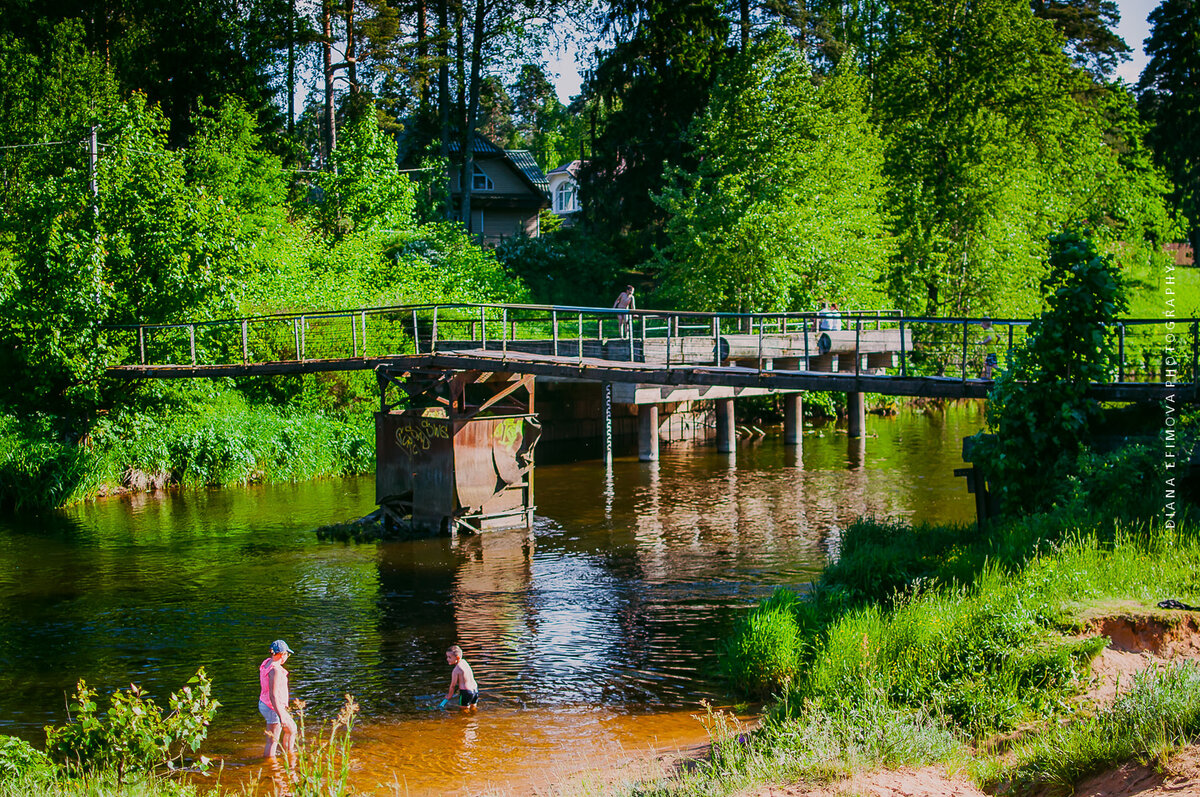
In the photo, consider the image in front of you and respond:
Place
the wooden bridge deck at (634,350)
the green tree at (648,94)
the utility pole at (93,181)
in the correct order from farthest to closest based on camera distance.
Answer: the green tree at (648,94) < the utility pole at (93,181) < the wooden bridge deck at (634,350)

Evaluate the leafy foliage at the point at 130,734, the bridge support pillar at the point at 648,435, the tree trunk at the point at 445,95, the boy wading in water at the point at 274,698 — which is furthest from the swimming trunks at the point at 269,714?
the tree trunk at the point at 445,95

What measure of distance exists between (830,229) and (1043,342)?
2352cm

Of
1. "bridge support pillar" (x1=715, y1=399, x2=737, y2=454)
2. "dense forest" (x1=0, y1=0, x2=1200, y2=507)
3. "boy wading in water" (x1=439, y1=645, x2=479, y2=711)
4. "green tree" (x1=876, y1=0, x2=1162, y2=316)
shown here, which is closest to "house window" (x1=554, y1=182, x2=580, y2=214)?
"dense forest" (x1=0, y1=0, x2=1200, y2=507)

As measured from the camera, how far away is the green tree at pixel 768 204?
Answer: 37500mm

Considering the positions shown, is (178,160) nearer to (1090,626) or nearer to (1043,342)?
(1043,342)

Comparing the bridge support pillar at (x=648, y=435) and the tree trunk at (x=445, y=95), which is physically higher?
the tree trunk at (x=445, y=95)

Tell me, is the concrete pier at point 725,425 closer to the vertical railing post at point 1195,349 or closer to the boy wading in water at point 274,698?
the vertical railing post at point 1195,349

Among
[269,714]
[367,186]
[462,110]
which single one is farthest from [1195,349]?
[462,110]

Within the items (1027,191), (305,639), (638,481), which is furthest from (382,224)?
(305,639)

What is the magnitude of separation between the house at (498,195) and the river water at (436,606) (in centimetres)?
3487

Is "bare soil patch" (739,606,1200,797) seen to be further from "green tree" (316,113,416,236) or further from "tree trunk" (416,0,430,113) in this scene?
"tree trunk" (416,0,430,113)

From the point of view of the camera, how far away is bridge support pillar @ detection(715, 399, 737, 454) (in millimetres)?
34875

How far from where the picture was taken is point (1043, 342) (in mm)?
15664

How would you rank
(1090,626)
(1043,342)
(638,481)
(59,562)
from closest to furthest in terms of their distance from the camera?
(1090,626)
(1043,342)
(59,562)
(638,481)
